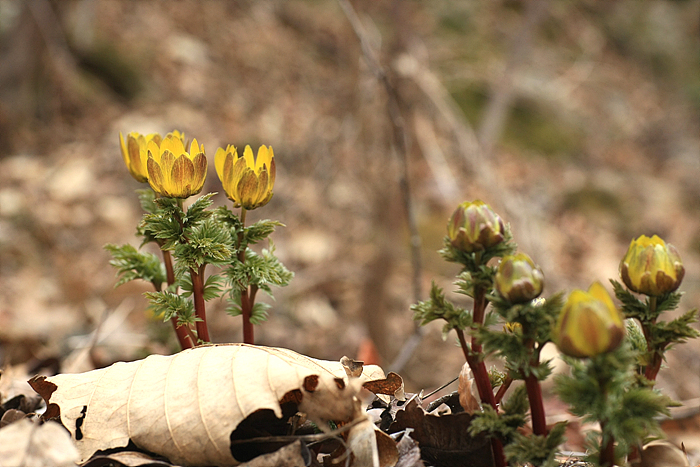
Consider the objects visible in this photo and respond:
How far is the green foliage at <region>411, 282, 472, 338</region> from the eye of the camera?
2.77ft

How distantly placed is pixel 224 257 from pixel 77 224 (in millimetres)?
4450

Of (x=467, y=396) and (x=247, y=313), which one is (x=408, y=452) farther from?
(x=247, y=313)

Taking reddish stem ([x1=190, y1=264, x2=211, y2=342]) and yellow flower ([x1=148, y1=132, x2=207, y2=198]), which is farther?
reddish stem ([x1=190, y1=264, x2=211, y2=342])

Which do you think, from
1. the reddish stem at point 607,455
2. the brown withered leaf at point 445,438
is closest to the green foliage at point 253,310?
the brown withered leaf at point 445,438

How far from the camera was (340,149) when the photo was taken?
15.5 ft

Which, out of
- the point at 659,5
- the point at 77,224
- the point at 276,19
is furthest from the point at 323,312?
the point at 659,5

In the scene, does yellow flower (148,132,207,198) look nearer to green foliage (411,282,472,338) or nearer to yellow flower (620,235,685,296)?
green foliage (411,282,472,338)

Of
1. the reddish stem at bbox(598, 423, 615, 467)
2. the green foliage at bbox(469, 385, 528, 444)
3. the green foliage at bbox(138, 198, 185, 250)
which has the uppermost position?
the green foliage at bbox(138, 198, 185, 250)

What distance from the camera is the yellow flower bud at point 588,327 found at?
0.67 metres

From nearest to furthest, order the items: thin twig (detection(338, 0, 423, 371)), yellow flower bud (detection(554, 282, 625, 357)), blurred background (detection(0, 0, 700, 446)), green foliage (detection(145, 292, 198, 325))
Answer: yellow flower bud (detection(554, 282, 625, 357)) → green foliage (detection(145, 292, 198, 325)) → thin twig (detection(338, 0, 423, 371)) → blurred background (detection(0, 0, 700, 446))

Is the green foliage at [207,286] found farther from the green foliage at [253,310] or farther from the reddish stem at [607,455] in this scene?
the reddish stem at [607,455]

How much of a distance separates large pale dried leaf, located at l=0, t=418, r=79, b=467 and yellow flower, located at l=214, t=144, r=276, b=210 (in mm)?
466

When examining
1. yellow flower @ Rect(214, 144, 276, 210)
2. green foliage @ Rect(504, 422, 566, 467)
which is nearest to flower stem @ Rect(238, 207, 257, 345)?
yellow flower @ Rect(214, 144, 276, 210)

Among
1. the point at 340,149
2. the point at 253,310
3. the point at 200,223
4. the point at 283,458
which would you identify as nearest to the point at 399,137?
the point at 253,310
